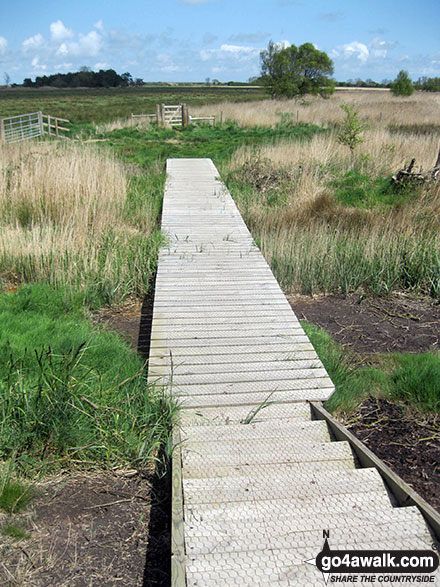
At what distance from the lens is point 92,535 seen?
229cm

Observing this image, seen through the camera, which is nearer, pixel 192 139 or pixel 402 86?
pixel 192 139

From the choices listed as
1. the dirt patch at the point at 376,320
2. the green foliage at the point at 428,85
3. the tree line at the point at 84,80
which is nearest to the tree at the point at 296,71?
the green foliage at the point at 428,85

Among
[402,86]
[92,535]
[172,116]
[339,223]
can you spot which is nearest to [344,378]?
[92,535]

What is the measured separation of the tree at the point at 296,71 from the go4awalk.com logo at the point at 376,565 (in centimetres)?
3933

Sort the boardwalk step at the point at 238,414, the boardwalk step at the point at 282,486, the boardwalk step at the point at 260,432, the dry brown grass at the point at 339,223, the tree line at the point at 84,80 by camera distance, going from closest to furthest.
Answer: the boardwalk step at the point at 282,486
the boardwalk step at the point at 260,432
the boardwalk step at the point at 238,414
the dry brown grass at the point at 339,223
the tree line at the point at 84,80

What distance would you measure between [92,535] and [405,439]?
206 cm

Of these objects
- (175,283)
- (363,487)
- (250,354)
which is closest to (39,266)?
(175,283)

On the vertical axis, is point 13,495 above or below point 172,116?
below

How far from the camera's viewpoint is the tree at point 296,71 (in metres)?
38.5

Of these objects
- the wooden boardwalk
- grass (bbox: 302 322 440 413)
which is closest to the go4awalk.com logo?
the wooden boardwalk

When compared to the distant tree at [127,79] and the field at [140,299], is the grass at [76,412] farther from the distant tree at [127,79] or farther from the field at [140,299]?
the distant tree at [127,79]

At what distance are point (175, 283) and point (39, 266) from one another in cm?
175

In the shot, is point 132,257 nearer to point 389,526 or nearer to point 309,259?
point 309,259

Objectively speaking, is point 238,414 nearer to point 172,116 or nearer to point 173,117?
point 172,116
